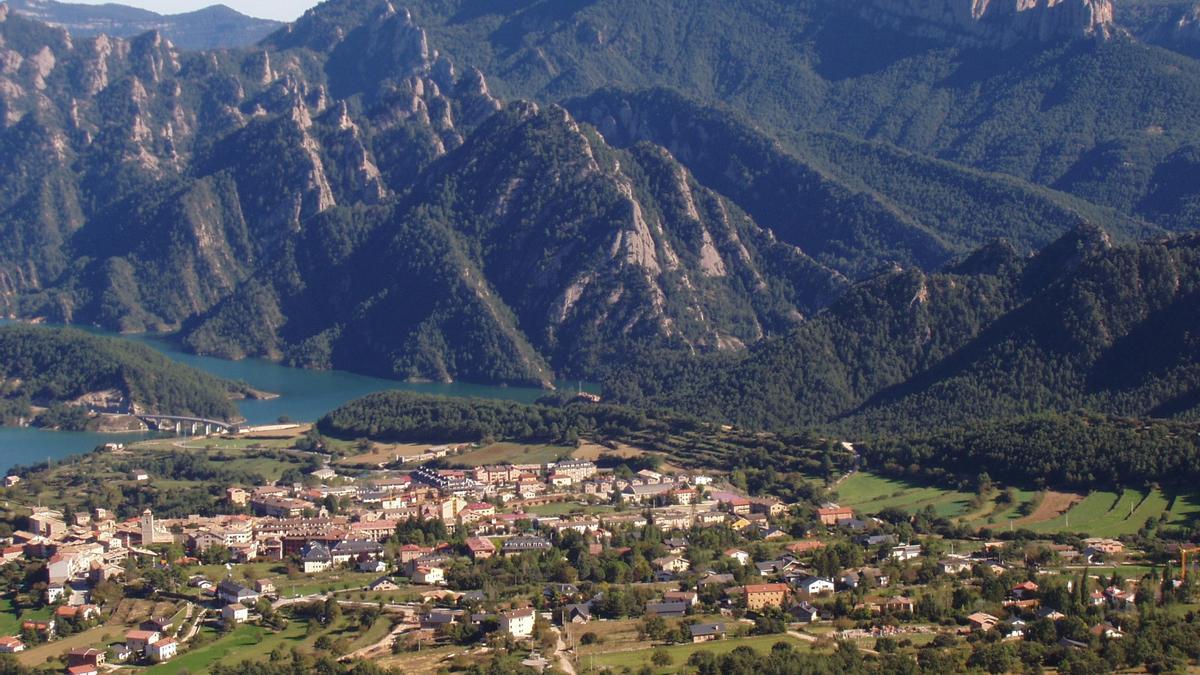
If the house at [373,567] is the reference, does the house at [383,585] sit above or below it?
below

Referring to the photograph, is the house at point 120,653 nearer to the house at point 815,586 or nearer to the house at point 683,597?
the house at point 683,597

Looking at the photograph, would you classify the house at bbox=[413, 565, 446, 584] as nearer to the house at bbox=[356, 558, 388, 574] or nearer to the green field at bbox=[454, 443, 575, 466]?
the house at bbox=[356, 558, 388, 574]

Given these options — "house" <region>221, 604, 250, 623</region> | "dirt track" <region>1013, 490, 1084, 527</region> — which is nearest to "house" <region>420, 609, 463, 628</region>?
"house" <region>221, 604, 250, 623</region>

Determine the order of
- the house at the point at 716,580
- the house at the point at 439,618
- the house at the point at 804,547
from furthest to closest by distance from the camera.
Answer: the house at the point at 804,547
the house at the point at 716,580
the house at the point at 439,618

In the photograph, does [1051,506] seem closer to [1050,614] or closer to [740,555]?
[740,555]

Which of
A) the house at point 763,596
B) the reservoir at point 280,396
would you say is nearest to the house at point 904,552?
the house at point 763,596

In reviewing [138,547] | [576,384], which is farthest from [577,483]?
[576,384]

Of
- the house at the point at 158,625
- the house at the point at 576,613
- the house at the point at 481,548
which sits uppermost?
the house at the point at 481,548
